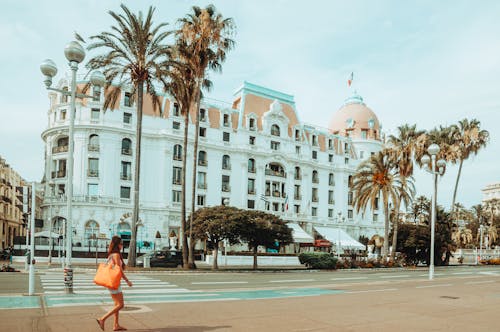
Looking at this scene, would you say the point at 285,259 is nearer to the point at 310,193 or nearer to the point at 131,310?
the point at 310,193

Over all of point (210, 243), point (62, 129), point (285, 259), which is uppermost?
point (62, 129)

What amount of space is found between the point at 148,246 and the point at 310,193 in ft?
90.2

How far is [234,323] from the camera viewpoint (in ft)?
28.9

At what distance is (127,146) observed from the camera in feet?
172

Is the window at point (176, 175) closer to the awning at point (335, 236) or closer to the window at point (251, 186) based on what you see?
the window at point (251, 186)

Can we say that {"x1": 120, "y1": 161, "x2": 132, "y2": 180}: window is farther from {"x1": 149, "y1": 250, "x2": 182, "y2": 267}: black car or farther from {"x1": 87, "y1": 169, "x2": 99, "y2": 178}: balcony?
{"x1": 149, "y1": 250, "x2": 182, "y2": 267}: black car

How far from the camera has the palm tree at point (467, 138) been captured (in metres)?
47.0

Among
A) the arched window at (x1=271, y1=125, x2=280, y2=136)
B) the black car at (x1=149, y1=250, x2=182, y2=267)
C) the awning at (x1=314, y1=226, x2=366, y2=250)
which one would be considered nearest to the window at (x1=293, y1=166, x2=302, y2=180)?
the arched window at (x1=271, y1=125, x2=280, y2=136)

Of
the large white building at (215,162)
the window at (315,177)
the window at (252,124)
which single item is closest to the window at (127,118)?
the large white building at (215,162)

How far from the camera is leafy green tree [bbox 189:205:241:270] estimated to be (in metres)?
29.4

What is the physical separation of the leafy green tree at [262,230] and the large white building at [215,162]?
10060 millimetres

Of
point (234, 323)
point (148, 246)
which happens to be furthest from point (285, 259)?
point (234, 323)

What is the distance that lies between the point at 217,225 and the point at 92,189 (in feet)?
84.4

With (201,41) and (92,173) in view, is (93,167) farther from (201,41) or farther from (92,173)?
(201,41)
